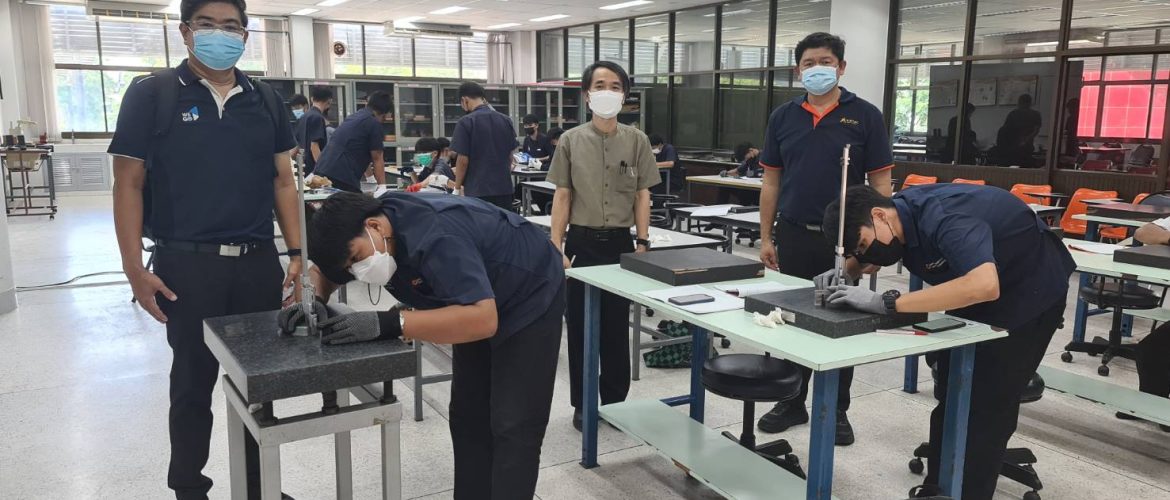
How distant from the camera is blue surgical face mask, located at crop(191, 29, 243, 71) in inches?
80.6

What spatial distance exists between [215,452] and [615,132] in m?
1.92

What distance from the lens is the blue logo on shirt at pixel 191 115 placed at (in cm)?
204

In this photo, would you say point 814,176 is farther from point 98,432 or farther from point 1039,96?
point 1039,96

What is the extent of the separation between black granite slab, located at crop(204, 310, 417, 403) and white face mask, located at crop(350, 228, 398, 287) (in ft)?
0.44

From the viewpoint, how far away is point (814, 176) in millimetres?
2908

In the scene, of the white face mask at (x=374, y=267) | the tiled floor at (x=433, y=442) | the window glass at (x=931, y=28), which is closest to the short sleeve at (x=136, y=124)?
the white face mask at (x=374, y=267)

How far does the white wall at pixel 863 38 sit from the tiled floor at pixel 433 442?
5.07 m

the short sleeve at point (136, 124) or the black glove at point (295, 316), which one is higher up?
the short sleeve at point (136, 124)

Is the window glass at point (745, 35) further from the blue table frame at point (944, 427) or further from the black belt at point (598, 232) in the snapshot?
the blue table frame at point (944, 427)

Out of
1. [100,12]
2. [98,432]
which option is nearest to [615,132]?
[98,432]

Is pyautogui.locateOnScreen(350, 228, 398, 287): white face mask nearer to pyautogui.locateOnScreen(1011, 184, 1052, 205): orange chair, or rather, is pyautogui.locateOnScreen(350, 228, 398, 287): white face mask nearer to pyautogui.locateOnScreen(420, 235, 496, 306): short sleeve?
pyautogui.locateOnScreen(420, 235, 496, 306): short sleeve

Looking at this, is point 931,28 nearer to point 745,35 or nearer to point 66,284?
point 745,35

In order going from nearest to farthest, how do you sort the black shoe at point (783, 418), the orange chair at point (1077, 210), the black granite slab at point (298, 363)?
the black granite slab at point (298, 363) → the black shoe at point (783, 418) → the orange chair at point (1077, 210)

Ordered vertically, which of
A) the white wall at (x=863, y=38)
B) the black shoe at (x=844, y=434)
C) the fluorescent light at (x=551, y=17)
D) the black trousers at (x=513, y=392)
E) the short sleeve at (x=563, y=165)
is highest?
the fluorescent light at (x=551, y=17)
